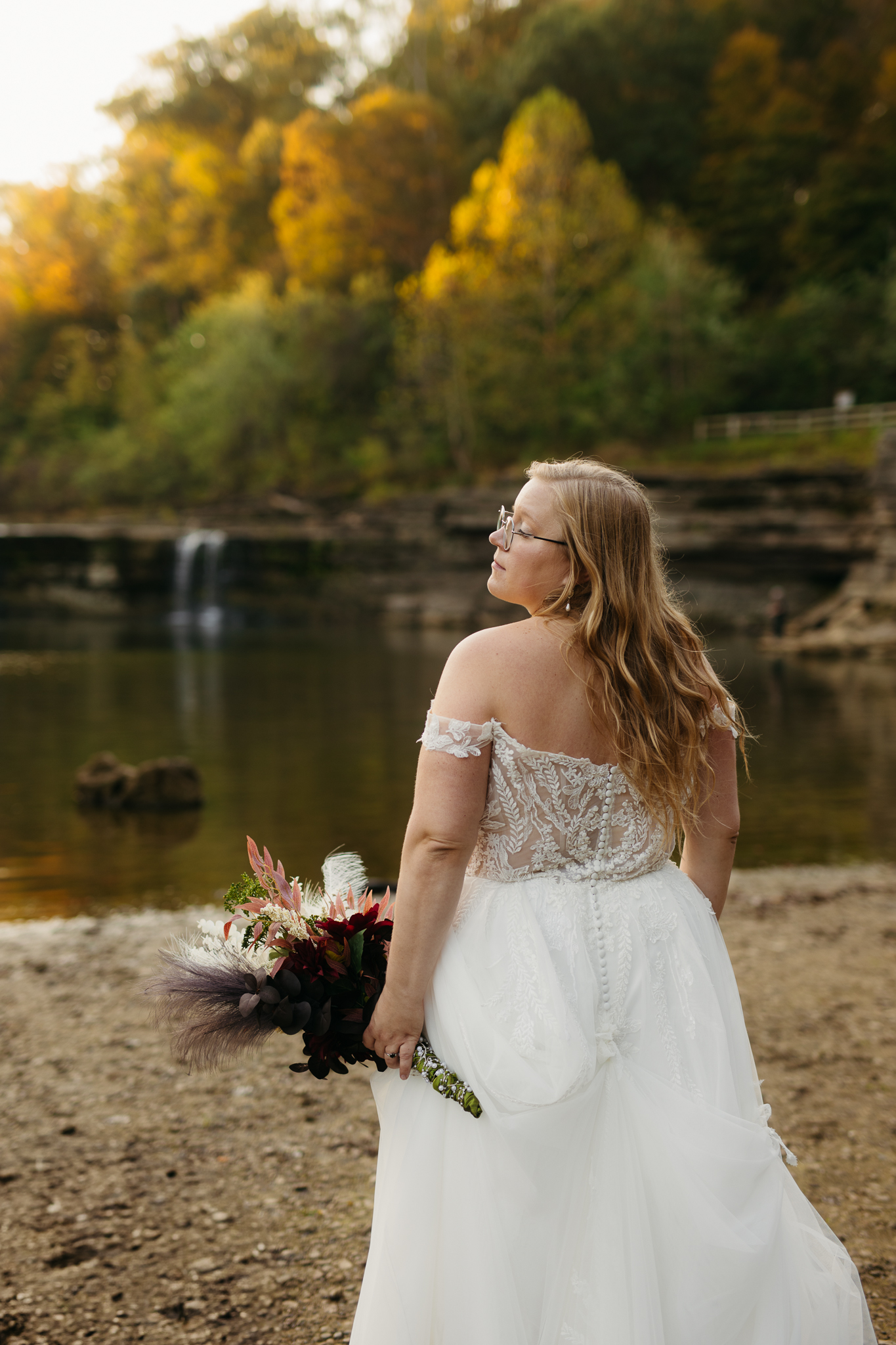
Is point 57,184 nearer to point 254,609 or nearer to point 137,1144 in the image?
point 254,609

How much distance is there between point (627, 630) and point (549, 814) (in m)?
0.39

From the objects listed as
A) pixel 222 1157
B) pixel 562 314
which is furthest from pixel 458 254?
pixel 222 1157

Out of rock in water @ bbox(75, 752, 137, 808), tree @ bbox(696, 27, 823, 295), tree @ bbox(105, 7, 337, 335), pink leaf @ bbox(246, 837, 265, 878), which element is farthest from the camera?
tree @ bbox(105, 7, 337, 335)

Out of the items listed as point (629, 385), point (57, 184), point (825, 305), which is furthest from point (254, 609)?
point (57, 184)

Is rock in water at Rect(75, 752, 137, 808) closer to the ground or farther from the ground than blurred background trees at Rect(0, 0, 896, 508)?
closer to the ground

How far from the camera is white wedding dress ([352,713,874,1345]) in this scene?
1.80m

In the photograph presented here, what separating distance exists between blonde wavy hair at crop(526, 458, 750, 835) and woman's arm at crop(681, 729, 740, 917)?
0.15 metres

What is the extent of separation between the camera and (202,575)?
36062 millimetres

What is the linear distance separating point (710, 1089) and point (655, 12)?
55.3m

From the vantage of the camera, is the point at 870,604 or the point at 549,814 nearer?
the point at 549,814

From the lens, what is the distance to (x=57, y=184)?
203ft

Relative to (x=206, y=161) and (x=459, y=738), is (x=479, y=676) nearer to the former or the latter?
(x=459, y=738)

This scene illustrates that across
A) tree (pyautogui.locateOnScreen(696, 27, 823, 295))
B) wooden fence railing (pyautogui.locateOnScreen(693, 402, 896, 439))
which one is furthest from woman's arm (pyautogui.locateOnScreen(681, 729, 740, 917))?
tree (pyautogui.locateOnScreen(696, 27, 823, 295))

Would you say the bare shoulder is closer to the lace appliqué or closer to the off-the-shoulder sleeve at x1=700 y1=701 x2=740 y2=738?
the lace appliqué
